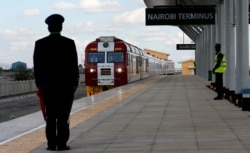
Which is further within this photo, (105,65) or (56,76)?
(105,65)

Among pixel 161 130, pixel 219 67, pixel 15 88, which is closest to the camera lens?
pixel 161 130

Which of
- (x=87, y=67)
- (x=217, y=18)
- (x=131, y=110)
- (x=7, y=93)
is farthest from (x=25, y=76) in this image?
(x=131, y=110)

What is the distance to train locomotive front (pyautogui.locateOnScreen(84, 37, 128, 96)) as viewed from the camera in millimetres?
32844

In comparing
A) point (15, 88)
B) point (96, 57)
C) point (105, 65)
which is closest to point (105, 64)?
point (105, 65)

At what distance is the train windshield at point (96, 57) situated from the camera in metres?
33.0

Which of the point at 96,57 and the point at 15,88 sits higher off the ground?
the point at 96,57

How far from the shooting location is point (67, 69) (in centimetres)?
812

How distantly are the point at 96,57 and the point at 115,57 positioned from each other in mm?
1129

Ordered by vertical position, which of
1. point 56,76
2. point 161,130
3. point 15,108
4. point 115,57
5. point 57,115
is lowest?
point 15,108

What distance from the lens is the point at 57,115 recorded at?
8062mm

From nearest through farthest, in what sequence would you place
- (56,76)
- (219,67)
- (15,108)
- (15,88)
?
(56,76), (219,67), (15,108), (15,88)

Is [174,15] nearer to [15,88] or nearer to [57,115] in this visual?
[57,115]

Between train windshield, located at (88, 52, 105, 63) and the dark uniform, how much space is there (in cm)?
2484

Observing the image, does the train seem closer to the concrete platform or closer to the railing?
the railing
